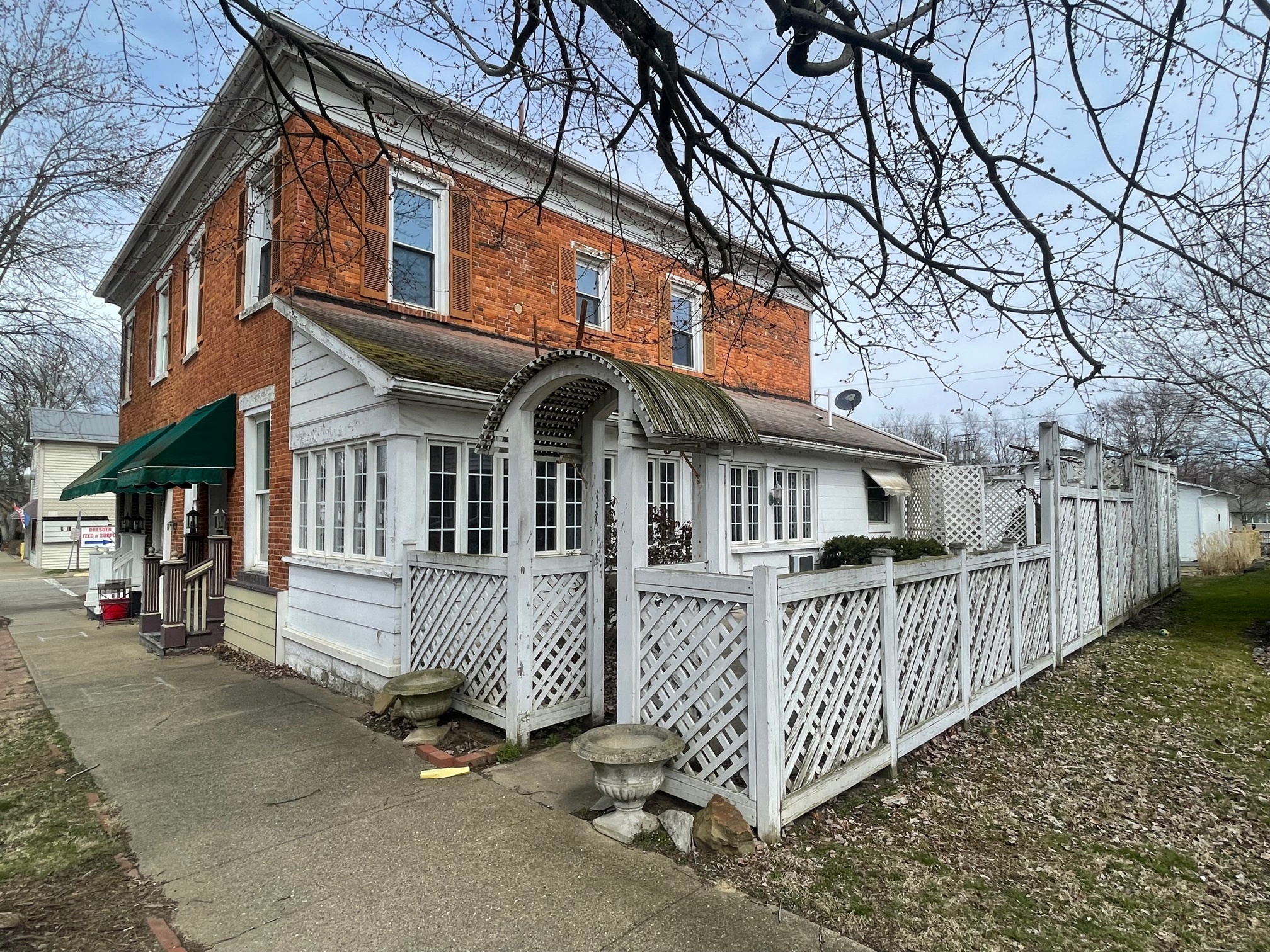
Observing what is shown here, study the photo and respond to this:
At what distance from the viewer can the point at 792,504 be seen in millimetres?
12625

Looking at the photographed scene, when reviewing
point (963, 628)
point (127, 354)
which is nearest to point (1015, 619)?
point (963, 628)

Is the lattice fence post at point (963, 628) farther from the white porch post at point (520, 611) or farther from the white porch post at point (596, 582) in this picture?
the white porch post at point (520, 611)

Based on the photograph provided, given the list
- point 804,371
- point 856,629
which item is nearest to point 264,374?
point 856,629

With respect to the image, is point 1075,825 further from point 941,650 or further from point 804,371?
point 804,371

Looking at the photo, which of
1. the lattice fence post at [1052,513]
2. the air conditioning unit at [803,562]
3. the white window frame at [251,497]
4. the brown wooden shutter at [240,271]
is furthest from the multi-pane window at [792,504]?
the brown wooden shutter at [240,271]

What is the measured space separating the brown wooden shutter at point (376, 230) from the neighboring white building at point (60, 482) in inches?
1087

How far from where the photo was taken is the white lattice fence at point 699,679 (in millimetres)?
3906

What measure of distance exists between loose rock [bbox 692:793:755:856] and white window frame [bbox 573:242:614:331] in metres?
8.49

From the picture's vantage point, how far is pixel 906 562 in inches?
195

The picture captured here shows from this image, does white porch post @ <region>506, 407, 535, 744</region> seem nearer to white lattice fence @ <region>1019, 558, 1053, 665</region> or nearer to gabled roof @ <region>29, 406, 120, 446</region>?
white lattice fence @ <region>1019, 558, 1053, 665</region>

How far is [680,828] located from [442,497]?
14.2ft

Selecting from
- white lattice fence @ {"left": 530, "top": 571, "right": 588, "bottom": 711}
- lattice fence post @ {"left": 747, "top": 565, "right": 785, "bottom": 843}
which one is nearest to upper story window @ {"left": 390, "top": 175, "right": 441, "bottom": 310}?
white lattice fence @ {"left": 530, "top": 571, "right": 588, "bottom": 711}

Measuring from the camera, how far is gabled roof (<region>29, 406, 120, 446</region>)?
31.1m

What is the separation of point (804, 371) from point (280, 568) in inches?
493
